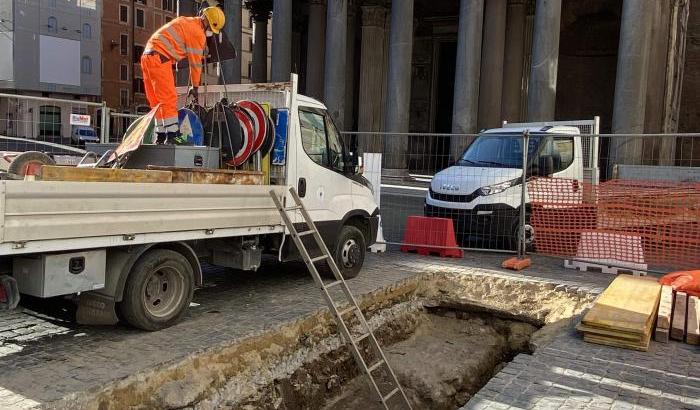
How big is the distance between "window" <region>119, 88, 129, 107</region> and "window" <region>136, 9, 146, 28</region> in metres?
6.86

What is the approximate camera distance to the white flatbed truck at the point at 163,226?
4.33m

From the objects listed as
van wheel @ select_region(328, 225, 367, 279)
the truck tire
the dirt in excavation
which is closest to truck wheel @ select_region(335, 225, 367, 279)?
van wheel @ select_region(328, 225, 367, 279)

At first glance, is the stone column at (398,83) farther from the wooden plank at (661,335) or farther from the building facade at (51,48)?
the building facade at (51,48)

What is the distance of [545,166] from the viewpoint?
32.5 ft

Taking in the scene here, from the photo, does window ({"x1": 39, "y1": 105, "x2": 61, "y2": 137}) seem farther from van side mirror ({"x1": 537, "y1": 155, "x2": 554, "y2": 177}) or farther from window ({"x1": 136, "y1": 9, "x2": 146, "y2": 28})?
window ({"x1": 136, "y1": 9, "x2": 146, "y2": 28})

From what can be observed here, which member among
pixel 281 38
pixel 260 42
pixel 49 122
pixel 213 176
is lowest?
pixel 213 176

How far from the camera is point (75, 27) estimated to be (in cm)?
5259

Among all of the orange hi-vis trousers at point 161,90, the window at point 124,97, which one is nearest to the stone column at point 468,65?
the orange hi-vis trousers at point 161,90

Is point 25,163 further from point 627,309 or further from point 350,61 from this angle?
point 350,61

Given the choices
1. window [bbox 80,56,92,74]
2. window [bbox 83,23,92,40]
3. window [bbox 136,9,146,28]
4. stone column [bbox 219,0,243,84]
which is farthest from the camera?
window [bbox 136,9,146,28]

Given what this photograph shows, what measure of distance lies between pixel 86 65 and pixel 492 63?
46.0 meters

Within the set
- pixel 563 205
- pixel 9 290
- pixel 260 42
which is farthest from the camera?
pixel 260 42

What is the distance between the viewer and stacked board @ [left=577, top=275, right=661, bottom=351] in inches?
211

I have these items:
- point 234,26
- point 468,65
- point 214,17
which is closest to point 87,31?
point 234,26
